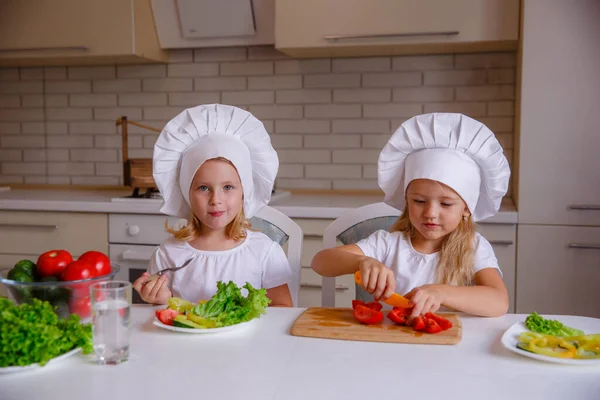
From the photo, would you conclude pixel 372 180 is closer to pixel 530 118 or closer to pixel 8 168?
pixel 530 118

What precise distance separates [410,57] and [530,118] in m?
0.79

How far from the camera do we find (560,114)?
268 centimetres

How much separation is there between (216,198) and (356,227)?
19.7 inches

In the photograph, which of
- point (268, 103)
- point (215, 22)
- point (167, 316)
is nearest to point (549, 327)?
point (167, 316)

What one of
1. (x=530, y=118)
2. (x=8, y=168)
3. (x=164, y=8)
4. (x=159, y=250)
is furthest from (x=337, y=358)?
(x=8, y=168)

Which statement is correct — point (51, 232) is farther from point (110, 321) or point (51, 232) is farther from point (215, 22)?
point (110, 321)

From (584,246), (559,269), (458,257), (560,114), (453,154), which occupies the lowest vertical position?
(559,269)

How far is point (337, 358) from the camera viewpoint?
3.96ft

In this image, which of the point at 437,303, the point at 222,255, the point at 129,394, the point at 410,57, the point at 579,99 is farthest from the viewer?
the point at 410,57

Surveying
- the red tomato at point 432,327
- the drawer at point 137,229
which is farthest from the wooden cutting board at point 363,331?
the drawer at point 137,229

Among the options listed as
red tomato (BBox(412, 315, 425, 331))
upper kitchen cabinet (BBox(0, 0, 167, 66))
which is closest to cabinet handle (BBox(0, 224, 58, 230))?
upper kitchen cabinet (BBox(0, 0, 167, 66))

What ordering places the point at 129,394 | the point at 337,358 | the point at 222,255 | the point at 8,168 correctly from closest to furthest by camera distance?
the point at 129,394
the point at 337,358
the point at 222,255
the point at 8,168

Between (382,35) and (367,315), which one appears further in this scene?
(382,35)

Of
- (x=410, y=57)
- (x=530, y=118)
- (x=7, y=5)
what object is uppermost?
(x=7, y=5)
